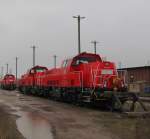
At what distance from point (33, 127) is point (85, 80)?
343 inches

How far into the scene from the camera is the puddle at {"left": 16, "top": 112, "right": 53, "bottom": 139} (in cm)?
1292

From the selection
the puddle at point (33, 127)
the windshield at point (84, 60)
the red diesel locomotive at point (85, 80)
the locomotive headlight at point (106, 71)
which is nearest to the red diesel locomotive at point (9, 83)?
the red diesel locomotive at point (85, 80)

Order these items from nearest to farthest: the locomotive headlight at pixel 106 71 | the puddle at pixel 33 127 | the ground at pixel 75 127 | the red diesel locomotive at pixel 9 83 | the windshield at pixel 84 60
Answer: the ground at pixel 75 127, the puddle at pixel 33 127, the locomotive headlight at pixel 106 71, the windshield at pixel 84 60, the red diesel locomotive at pixel 9 83

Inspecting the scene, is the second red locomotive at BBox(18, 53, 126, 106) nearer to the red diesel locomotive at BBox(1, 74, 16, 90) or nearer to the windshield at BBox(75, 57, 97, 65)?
the windshield at BBox(75, 57, 97, 65)

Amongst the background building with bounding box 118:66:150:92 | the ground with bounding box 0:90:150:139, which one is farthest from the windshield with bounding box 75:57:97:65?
the background building with bounding box 118:66:150:92

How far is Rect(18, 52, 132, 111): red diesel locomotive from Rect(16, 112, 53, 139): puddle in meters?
4.28

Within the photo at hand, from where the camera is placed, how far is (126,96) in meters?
20.6

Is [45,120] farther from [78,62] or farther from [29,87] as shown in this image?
[29,87]

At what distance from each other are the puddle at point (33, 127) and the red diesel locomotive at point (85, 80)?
14.0ft

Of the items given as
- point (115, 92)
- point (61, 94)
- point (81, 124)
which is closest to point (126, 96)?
point (115, 92)

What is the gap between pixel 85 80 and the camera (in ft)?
76.0

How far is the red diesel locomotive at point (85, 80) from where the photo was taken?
21672 mm

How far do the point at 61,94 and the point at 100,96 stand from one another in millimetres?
6982

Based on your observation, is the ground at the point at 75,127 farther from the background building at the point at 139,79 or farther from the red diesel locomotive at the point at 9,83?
the red diesel locomotive at the point at 9,83
